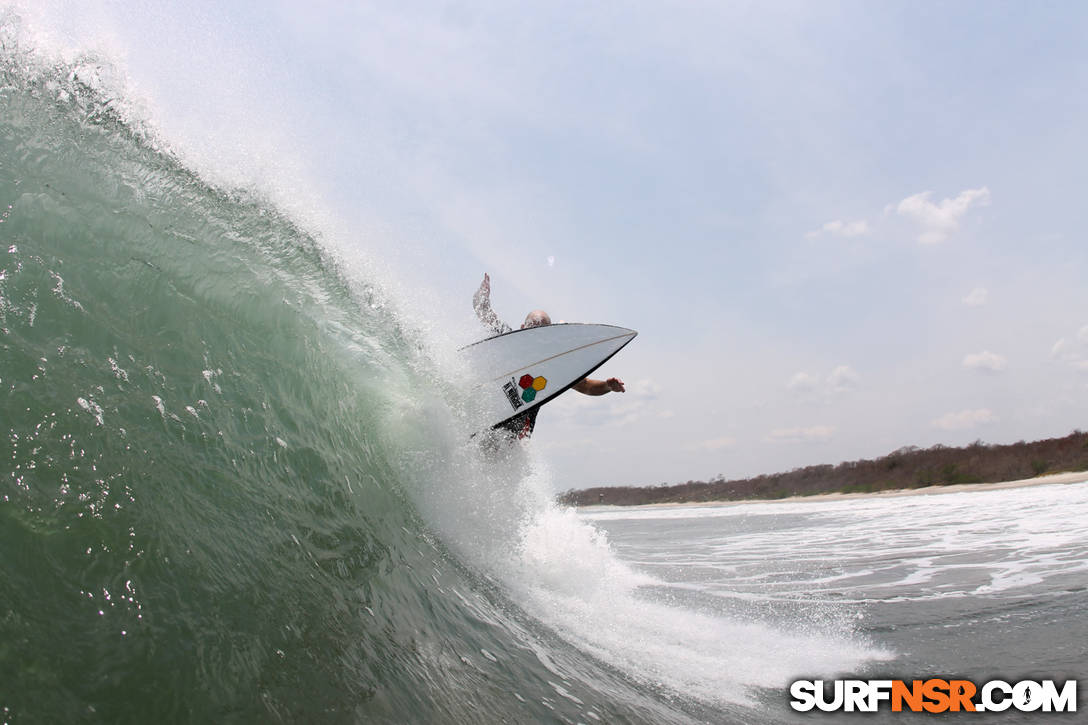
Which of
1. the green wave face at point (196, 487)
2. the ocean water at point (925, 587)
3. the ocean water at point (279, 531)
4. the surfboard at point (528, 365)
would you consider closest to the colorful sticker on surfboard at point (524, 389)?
the surfboard at point (528, 365)

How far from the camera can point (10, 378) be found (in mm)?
3020

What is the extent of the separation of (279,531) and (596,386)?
4.24m

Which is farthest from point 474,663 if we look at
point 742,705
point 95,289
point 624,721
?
point 95,289

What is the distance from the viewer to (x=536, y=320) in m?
7.18

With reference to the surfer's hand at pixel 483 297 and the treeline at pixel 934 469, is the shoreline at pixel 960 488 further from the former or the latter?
the surfer's hand at pixel 483 297

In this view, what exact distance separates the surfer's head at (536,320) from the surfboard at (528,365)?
9 centimetres

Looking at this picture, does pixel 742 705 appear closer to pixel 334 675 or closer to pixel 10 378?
pixel 334 675

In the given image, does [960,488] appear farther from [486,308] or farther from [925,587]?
[486,308]

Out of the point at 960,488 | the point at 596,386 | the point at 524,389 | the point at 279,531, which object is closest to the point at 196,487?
the point at 279,531

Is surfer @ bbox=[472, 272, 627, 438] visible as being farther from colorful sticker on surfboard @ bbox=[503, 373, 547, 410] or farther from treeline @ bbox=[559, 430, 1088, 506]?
treeline @ bbox=[559, 430, 1088, 506]

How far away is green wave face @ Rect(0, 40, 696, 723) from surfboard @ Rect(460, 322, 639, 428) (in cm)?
93

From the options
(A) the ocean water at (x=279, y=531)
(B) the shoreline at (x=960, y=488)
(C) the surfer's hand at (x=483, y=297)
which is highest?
(C) the surfer's hand at (x=483, y=297)

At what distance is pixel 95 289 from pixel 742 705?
189 inches

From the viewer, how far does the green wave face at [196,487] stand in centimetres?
234
